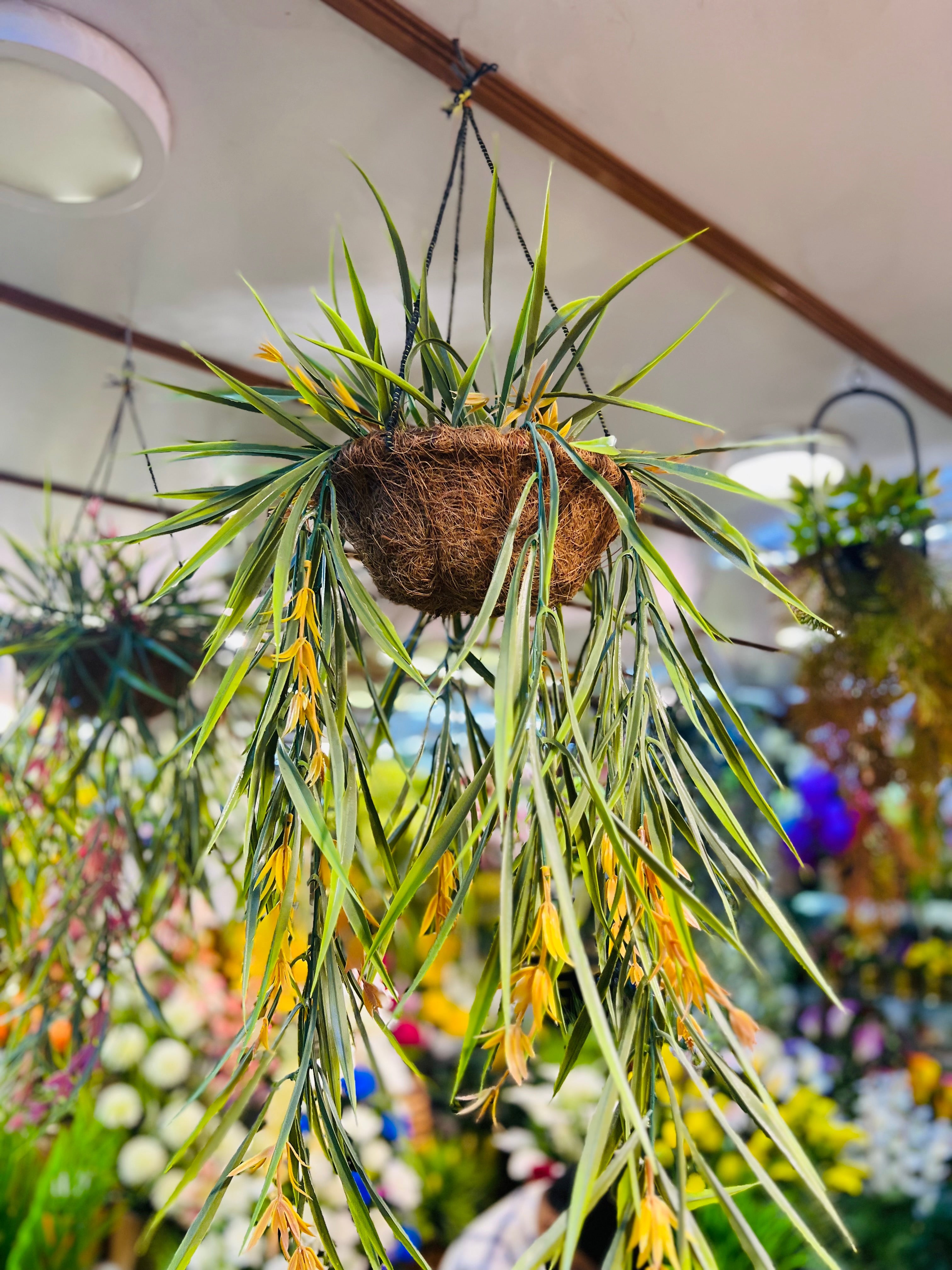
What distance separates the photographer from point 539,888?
48cm

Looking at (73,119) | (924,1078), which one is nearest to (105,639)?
(73,119)

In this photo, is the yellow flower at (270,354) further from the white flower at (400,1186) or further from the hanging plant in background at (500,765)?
the white flower at (400,1186)

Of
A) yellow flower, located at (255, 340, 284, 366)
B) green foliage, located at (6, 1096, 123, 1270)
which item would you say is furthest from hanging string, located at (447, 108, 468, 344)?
green foliage, located at (6, 1096, 123, 1270)

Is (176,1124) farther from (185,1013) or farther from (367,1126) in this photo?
(367,1126)

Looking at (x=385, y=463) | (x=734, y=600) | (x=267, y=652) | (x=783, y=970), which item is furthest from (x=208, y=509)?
(x=783, y=970)

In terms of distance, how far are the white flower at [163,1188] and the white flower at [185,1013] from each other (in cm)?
22

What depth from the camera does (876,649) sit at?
1.45 meters

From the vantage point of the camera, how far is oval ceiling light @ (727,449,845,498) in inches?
62.9

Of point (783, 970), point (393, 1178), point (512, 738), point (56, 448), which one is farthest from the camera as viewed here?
point (783, 970)

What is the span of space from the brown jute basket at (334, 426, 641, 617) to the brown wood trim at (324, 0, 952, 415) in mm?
558

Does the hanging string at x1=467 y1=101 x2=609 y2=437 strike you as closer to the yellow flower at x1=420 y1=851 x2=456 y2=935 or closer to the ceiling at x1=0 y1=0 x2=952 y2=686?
the ceiling at x1=0 y1=0 x2=952 y2=686

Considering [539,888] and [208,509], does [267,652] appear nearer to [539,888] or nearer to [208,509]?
[208,509]

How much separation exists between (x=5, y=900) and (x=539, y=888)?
1053 mm

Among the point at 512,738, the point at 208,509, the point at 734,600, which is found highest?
the point at 734,600
